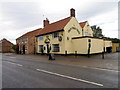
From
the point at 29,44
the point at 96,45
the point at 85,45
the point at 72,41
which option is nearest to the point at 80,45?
the point at 85,45

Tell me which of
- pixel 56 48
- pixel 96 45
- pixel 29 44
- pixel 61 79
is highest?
pixel 29 44

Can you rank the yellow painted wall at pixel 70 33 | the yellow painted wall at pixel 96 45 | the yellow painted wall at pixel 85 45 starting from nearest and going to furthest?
1. the yellow painted wall at pixel 85 45
2. the yellow painted wall at pixel 96 45
3. the yellow painted wall at pixel 70 33

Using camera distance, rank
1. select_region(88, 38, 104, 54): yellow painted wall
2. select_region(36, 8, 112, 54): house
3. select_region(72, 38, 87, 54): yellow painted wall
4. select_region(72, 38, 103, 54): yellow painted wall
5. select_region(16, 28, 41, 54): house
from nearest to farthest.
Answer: select_region(72, 38, 103, 54): yellow painted wall
select_region(72, 38, 87, 54): yellow painted wall
select_region(36, 8, 112, 54): house
select_region(88, 38, 104, 54): yellow painted wall
select_region(16, 28, 41, 54): house

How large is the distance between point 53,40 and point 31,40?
11.7 metres

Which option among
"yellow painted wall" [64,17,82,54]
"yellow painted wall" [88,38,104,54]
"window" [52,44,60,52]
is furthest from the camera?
"window" [52,44,60,52]

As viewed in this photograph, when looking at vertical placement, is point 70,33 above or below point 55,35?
above

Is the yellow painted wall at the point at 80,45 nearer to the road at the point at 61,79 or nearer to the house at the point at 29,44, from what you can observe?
the road at the point at 61,79

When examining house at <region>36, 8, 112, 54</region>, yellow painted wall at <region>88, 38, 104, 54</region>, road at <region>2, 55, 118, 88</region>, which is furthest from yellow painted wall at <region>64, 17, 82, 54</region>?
road at <region>2, 55, 118, 88</region>

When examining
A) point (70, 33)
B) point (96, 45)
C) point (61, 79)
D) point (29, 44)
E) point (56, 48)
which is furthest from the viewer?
point (29, 44)

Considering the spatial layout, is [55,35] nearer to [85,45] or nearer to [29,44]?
[85,45]

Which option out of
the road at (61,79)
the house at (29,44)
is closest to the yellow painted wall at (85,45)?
the road at (61,79)

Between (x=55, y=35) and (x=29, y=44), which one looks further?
(x=29, y=44)

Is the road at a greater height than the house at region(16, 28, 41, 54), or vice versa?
the house at region(16, 28, 41, 54)

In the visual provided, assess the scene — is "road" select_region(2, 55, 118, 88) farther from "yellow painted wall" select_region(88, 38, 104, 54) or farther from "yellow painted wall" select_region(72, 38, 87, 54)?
"yellow painted wall" select_region(88, 38, 104, 54)
